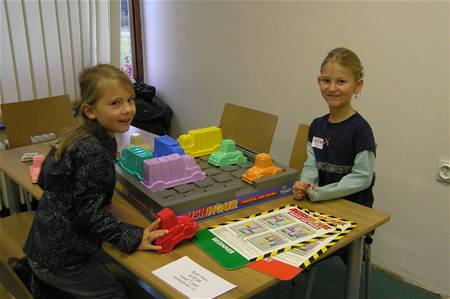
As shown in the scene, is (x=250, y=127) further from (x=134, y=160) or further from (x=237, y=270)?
(x=237, y=270)

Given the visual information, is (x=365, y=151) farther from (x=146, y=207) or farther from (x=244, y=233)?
(x=146, y=207)

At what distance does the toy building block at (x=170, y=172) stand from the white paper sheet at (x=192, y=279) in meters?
0.36

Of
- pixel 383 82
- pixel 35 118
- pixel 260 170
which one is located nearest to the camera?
pixel 260 170

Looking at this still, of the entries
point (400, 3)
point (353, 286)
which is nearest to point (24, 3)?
point (400, 3)

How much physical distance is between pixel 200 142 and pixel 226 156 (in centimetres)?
19

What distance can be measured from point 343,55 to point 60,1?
7.08ft

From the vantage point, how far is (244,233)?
50.6 inches

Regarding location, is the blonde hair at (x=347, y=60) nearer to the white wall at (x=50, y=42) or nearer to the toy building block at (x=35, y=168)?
the toy building block at (x=35, y=168)

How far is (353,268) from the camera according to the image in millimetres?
1434

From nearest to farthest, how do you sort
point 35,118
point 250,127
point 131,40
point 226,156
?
point 226,156 → point 250,127 → point 35,118 → point 131,40

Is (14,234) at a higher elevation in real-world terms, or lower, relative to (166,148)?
lower

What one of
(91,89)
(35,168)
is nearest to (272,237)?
(91,89)

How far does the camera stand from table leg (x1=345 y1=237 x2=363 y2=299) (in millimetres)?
1385

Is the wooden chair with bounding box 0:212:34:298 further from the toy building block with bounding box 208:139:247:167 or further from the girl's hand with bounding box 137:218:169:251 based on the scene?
the toy building block with bounding box 208:139:247:167
